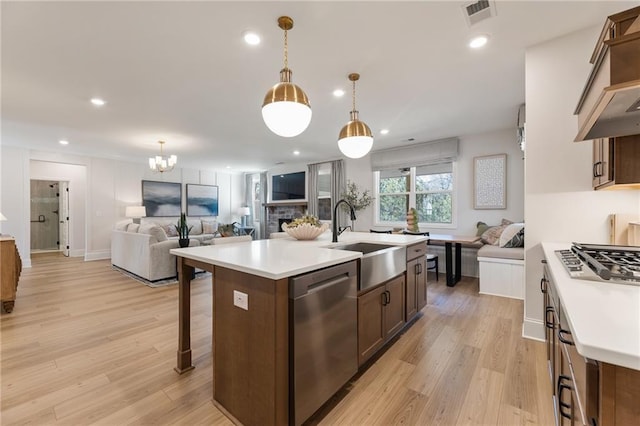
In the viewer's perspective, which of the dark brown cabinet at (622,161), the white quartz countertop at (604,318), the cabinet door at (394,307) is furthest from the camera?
the cabinet door at (394,307)

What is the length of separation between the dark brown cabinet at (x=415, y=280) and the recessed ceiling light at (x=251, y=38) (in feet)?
7.51

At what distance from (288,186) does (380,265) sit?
21.1ft

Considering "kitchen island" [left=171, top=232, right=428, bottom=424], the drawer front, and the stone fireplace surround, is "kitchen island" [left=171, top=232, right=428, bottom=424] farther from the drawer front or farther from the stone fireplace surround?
the stone fireplace surround

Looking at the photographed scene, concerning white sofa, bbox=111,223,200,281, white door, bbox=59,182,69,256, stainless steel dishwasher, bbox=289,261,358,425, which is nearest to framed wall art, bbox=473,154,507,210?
stainless steel dishwasher, bbox=289,261,358,425

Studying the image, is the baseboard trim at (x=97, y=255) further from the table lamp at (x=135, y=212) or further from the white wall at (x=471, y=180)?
the white wall at (x=471, y=180)

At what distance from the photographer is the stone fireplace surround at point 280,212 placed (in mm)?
8062

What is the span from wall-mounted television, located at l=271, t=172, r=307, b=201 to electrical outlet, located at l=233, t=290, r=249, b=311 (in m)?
6.37

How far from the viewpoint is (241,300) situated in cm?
147

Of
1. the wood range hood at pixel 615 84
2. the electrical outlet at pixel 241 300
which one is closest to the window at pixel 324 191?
the electrical outlet at pixel 241 300

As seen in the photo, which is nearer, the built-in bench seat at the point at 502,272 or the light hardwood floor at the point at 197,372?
the light hardwood floor at the point at 197,372

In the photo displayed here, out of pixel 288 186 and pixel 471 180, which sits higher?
pixel 288 186

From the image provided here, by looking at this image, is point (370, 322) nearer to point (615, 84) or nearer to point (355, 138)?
point (355, 138)

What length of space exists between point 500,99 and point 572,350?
3.42 metres

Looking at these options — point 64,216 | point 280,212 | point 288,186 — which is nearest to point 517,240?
point 288,186
